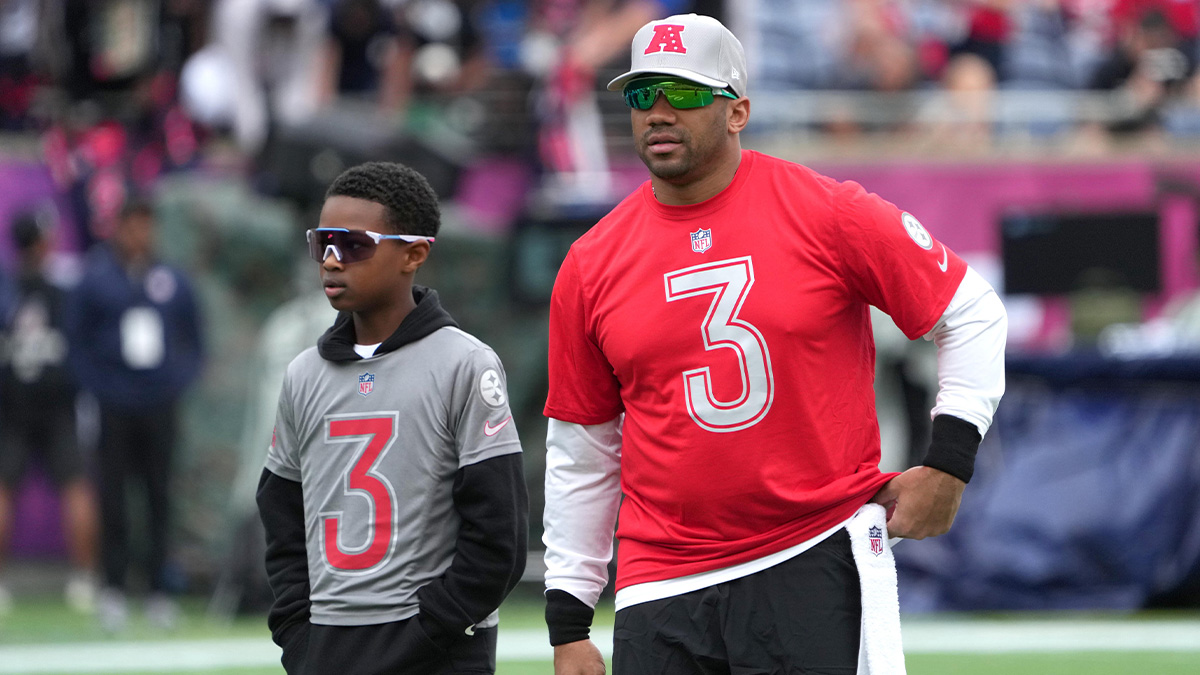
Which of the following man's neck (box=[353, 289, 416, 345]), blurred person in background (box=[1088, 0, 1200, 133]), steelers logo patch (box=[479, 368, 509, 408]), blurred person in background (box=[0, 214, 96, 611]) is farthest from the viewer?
blurred person in background (box=[1088, 0, 1200, 133])

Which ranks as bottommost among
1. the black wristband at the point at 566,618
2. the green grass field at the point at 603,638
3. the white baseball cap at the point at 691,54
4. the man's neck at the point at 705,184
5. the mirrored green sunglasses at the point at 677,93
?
the green grass field at the point at 603,638

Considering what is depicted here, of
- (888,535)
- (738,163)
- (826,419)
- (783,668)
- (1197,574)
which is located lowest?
(1197,574)

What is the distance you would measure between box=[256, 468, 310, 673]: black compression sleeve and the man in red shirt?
25.5 inches

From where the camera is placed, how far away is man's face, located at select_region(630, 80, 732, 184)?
3469 mm

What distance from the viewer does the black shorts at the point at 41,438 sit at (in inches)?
409

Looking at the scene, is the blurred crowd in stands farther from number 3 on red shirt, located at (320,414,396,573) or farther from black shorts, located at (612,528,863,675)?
black shorts, located at (612,528,863,675)

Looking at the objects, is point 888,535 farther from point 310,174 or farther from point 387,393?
point 310,174

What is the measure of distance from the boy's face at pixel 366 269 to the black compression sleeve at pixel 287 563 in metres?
0.47

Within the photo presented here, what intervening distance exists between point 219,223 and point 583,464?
7.79 metres

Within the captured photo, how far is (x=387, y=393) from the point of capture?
369 centimetres

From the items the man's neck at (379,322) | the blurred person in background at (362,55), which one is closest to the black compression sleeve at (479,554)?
the man's neck at (379,322)

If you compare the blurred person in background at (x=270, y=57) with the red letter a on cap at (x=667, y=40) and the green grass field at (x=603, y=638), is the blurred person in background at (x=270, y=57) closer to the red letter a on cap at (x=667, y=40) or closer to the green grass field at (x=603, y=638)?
the green grass field at (x=603, y=638)

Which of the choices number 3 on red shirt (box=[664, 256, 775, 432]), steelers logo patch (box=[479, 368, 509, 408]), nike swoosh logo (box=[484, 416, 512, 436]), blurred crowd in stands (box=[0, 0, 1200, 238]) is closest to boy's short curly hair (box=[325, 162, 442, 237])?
steelers logo patch (box=[479, 368, 509, 408])

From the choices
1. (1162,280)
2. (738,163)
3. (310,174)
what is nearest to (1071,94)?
(1162,280)
